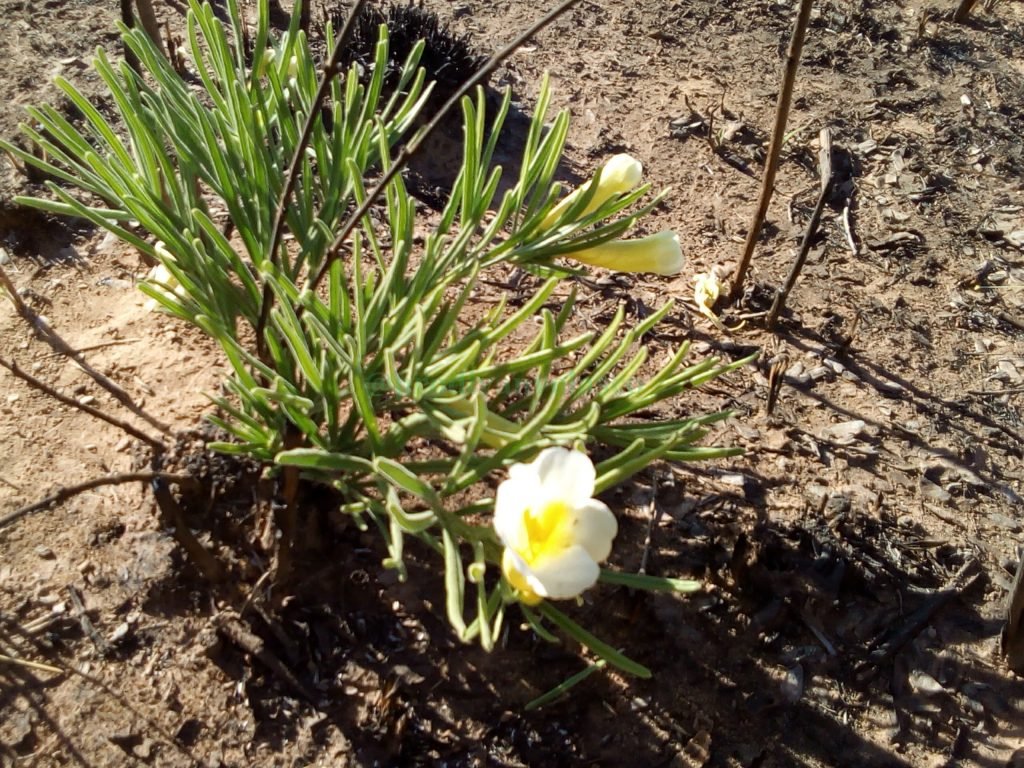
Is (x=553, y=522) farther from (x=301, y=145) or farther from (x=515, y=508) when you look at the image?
A: (x=301, y=145)

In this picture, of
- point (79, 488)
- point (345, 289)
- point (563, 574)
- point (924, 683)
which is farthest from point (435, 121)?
point (924, 683)

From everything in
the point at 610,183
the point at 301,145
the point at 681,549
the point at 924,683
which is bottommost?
the point at 924,683

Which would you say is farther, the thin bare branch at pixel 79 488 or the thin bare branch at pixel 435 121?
the thin bare branch at pixel 79 488

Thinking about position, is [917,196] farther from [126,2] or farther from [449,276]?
[126,2]

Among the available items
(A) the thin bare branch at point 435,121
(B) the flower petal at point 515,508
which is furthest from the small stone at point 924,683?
(A) the thin bare branch at point 435,121

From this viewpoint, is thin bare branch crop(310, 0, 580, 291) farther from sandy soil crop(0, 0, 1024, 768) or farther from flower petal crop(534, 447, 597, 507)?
sandy soil crop(0, 0, 1024, 768)

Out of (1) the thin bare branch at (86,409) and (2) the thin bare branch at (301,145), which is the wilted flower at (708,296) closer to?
(2) the thin bare branch at (301,145)

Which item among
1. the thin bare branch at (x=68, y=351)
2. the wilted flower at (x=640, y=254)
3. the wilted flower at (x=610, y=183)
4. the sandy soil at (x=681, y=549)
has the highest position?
the wilted flower at (x=610, y=183)

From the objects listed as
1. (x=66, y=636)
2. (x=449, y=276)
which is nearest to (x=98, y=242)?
(x=66, y=636)
